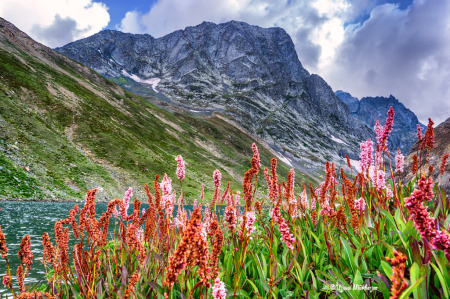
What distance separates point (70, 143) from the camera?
2904 inches

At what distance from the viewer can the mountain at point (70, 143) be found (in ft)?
169

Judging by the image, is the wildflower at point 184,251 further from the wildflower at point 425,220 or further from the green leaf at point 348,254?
the green leaf at point 348,254

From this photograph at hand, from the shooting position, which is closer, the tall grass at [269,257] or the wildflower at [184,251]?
the wildflower at [184,251]

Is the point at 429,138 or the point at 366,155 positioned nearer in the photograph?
the point at 429,138

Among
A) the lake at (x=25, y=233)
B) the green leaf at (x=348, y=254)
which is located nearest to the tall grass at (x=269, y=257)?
the green leaf at (x=348, y=254)

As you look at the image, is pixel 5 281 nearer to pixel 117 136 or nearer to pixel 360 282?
pixel 360 282

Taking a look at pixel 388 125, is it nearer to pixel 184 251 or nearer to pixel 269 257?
pixel 269 257

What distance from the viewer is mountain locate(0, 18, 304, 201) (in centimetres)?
5150

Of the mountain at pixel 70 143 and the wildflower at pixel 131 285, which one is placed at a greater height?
the mountain at pixel 70 143

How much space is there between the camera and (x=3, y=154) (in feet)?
159

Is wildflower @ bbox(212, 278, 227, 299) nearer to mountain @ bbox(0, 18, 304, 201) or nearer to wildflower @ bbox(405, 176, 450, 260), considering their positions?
wildflower @ bbox(405, 176, 450, 260)

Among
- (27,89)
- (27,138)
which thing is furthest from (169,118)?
(27,138)

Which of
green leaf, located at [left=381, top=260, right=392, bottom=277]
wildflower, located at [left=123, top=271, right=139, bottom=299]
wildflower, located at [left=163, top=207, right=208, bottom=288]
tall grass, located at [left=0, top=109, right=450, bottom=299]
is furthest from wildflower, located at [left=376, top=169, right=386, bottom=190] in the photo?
wildflower, located at [left=123, top=271, right=139, bottom=299]

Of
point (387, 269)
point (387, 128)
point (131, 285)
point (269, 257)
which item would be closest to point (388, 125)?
point (387, 128)
